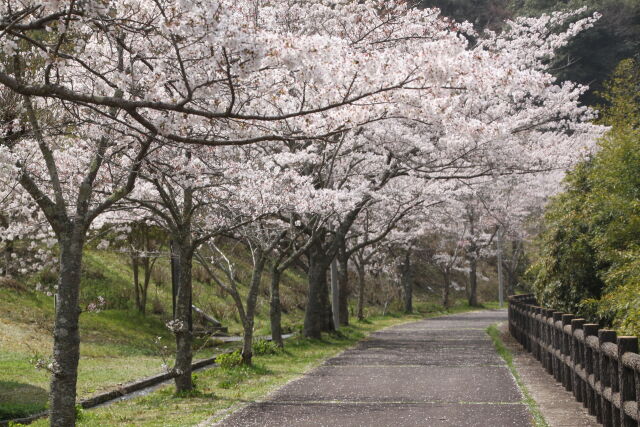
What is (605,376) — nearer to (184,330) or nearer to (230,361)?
(184,330)

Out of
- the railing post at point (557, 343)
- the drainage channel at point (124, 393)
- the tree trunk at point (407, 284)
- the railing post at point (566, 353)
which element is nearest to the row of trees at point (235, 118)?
the drainage channel at point (124, 393)

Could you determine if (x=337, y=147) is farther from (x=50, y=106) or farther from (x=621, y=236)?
(x=50, y=106)

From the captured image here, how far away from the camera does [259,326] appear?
95.6 feet

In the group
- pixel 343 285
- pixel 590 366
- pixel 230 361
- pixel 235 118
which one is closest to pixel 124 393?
pixel 230 361

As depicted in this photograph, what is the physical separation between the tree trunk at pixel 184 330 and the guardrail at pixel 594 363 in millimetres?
5998

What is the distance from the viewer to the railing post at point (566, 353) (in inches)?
442

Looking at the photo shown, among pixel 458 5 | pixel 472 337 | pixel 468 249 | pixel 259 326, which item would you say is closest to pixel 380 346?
pixel 472 337

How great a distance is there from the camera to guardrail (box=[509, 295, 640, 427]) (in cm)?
703

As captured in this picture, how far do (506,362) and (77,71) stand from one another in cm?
1056

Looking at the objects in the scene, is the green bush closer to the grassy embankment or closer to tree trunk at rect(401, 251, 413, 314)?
the grassy embankment

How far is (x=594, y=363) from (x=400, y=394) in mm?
3758

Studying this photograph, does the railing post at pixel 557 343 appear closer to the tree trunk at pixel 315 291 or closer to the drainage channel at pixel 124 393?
the drainage channel at pixel 124 393

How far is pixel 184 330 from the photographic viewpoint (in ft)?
40.8

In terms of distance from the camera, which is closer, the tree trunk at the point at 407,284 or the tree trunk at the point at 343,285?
the tree trunk at the point at 343,285
